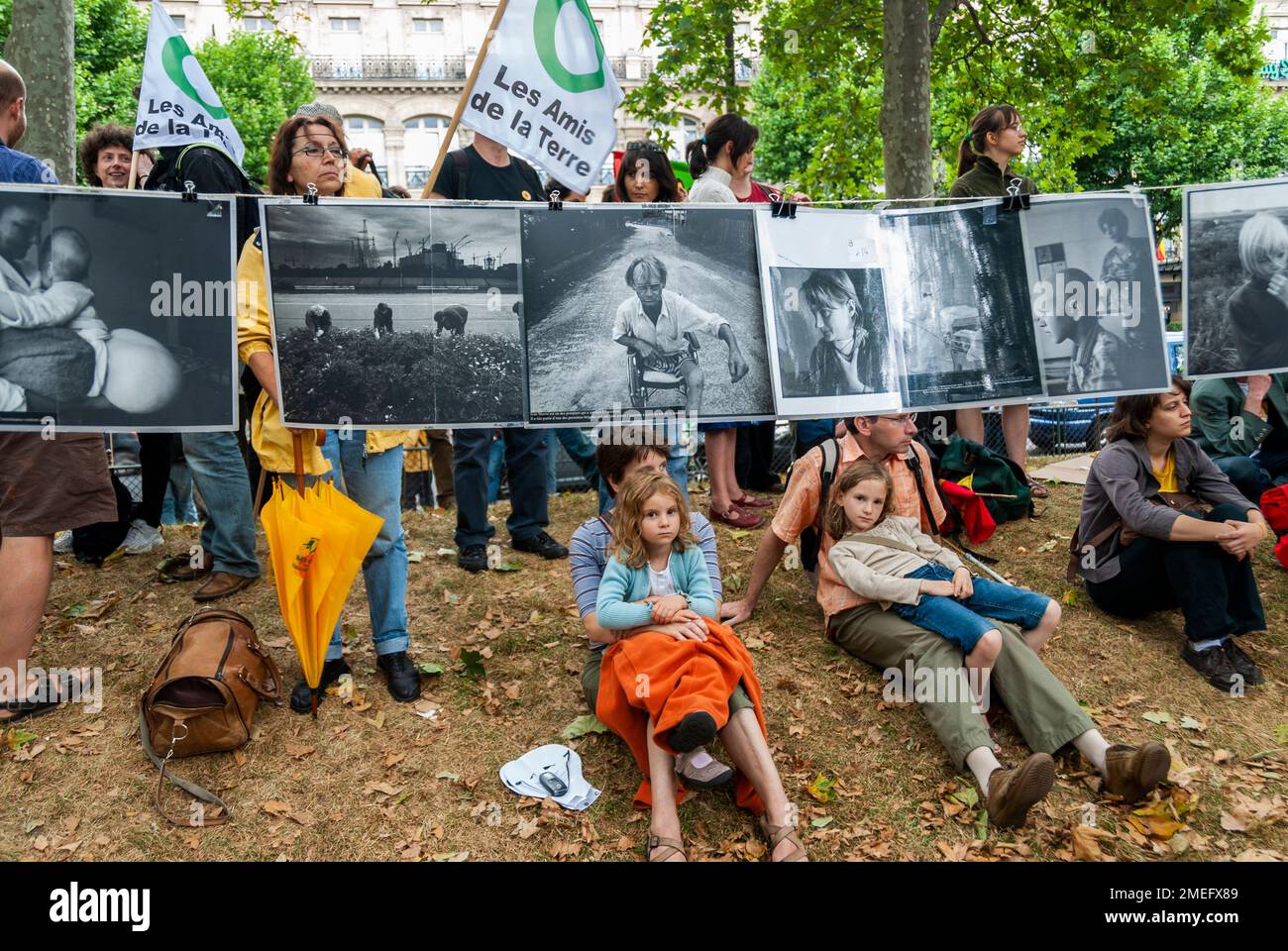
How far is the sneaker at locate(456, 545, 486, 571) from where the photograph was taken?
5.79m

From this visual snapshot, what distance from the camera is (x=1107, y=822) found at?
3.89 m

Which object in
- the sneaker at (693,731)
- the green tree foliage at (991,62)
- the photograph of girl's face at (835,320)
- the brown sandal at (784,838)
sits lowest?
the brown sandal at (784,838)

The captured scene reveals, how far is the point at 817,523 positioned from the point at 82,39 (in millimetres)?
24489

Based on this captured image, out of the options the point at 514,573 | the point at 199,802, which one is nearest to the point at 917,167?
the point at 514,573

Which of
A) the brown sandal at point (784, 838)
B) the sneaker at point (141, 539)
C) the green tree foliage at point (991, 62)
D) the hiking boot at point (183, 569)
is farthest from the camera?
the green tree foliage at point (991, 62)

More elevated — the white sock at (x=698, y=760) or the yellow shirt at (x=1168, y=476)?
the yellow shirt at (x=1168, y=476)

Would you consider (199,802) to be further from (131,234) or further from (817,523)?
(817,523)

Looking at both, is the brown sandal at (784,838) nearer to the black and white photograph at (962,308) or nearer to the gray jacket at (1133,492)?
the black and white photograph at (962,308)

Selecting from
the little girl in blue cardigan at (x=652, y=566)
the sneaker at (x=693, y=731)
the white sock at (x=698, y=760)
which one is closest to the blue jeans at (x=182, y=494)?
the little girl in blue cardigan at (x=652, y=566)

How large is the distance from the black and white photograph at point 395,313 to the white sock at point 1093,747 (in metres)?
2.82

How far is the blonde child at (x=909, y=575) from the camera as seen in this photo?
4344 millimetres

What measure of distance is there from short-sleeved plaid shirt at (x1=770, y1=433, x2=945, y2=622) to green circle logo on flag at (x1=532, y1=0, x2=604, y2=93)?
216 cm

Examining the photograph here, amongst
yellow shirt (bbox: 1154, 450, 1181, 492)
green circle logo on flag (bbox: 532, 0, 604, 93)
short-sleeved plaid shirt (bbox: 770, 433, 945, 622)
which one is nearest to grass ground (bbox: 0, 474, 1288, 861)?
short-sleeved plaid shirt (bbox: 770, 433, 945, 622)

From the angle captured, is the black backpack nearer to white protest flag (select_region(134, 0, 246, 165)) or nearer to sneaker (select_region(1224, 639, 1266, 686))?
white protest flag (select_region(134, 0, 246, 165))
